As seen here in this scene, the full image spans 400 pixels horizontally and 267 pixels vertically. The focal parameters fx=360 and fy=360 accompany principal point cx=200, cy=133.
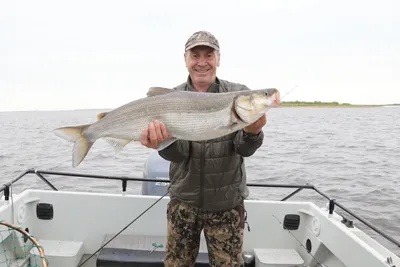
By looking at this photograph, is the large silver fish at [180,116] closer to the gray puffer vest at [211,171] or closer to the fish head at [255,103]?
the fish head at [255,103]

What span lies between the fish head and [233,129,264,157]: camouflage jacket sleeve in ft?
0.54

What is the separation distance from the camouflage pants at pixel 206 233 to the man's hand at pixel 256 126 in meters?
0.82

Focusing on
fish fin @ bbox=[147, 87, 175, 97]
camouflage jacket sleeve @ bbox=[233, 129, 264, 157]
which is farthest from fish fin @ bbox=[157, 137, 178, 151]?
camouflage jacket sleeve @ bbox=[233, 129, 264, 157]

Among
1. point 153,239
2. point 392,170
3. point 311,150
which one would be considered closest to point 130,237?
point 153,239

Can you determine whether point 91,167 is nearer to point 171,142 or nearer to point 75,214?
point 75,214

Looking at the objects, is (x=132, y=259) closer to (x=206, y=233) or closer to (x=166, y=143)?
(x=206, y=233)

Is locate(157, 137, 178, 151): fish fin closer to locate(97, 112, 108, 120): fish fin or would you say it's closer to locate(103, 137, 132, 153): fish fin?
locate(103, 137, 132, 153): fish fin

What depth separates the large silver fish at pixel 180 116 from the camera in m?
2.97

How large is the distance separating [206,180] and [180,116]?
63cm

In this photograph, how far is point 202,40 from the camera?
3250 mm

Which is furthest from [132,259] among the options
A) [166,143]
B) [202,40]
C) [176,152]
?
[202,40]

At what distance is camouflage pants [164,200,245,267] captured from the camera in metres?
3.37

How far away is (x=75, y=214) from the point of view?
17.0ft

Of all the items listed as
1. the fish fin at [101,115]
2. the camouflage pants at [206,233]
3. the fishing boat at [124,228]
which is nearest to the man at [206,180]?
the camouflage pants at [206,233]
